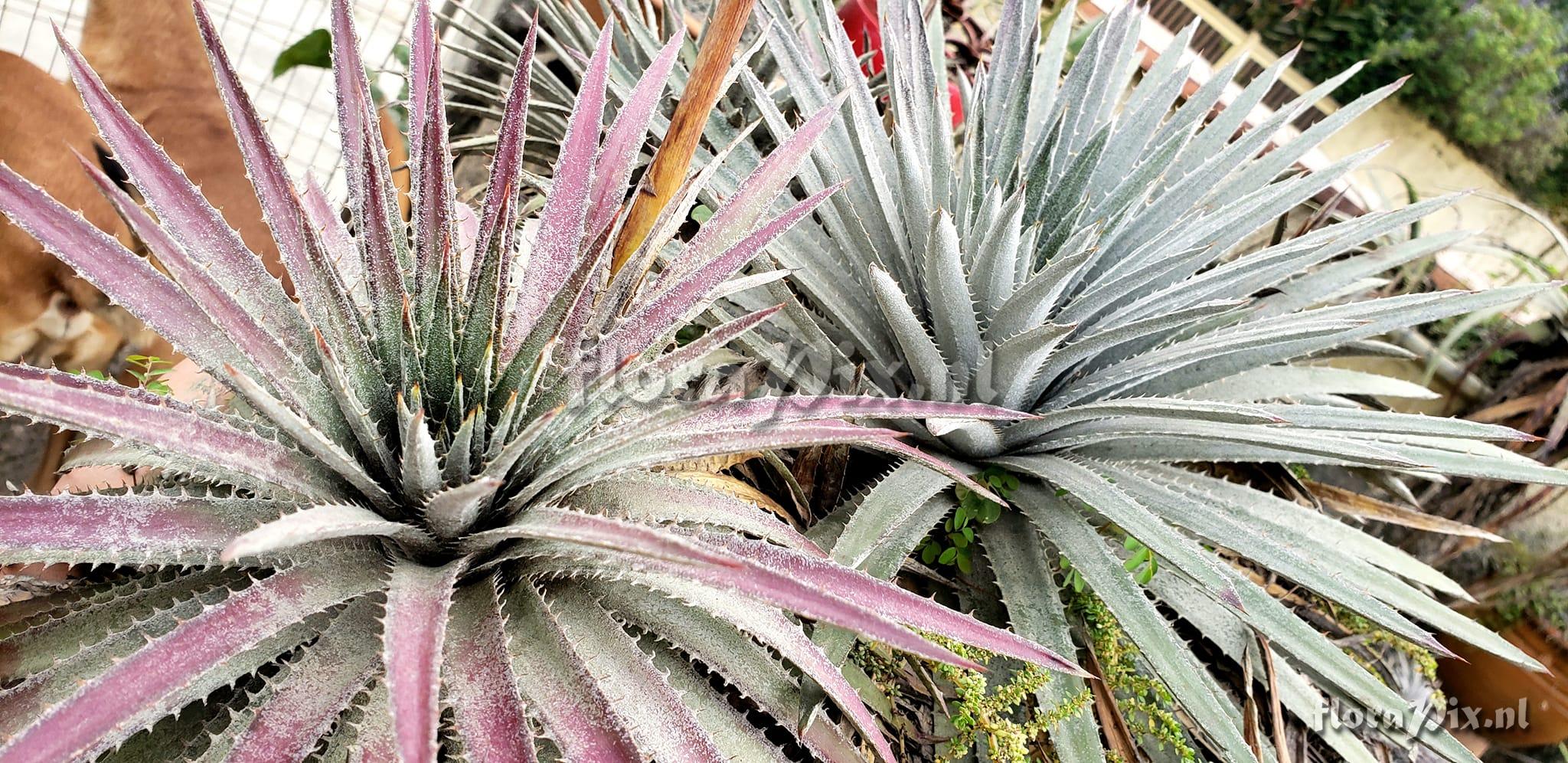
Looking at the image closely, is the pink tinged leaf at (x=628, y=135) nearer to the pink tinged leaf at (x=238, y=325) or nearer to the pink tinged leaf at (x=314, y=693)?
the pink tinged leaf at (x=238, y=325)

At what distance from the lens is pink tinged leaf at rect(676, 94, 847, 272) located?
766 mm

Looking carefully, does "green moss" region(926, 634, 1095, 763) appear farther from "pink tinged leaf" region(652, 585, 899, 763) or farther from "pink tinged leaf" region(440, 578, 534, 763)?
"pink tinged leaf" region(440, 578, 534, 763)

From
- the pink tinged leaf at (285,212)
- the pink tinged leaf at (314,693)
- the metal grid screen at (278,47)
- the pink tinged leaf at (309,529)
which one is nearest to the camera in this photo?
the pink tinged leaf at (309,529)

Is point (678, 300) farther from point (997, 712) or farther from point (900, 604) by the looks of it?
point (997, 712)

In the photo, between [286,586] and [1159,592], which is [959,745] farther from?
[286,586]

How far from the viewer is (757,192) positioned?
78 cm

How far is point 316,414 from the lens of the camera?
23.8 inches

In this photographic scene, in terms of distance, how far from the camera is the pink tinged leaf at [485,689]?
503 mm

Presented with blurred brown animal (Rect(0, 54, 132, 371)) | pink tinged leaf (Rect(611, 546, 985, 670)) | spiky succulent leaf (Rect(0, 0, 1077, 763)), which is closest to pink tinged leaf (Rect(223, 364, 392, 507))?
spiky succulent leaf (Rect(0, 0, 1077, 763))

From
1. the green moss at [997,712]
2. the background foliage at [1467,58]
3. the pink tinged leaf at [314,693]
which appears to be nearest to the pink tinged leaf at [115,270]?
the pink tinged leaf at [314,693]

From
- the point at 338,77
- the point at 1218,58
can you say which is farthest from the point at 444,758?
the point at 1218,58

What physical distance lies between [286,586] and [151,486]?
11.5 inches

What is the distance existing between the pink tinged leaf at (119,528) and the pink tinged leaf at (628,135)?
365mm

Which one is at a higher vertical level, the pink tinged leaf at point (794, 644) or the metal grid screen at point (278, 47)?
the pink tinged leaf at point (794, 644)
